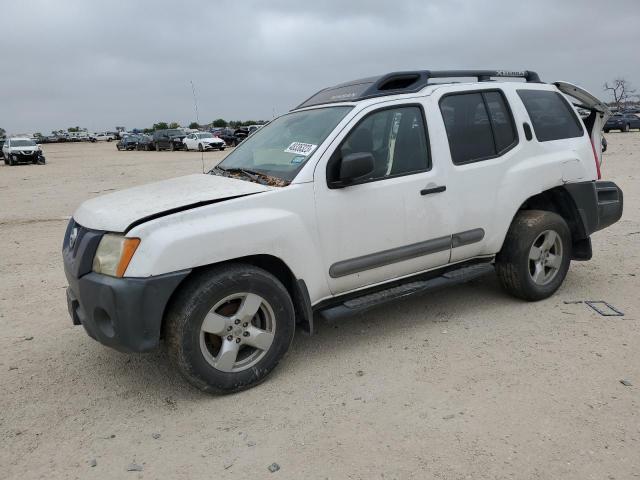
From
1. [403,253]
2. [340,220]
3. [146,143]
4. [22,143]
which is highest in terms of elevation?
[22,143]

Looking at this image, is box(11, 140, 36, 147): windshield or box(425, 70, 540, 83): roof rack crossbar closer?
box(425, 70, 540, 83): roof rack crossbar

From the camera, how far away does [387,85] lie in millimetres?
4117

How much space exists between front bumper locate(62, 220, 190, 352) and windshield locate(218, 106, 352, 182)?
1113 millimetres

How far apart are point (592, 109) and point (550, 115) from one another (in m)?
0.87

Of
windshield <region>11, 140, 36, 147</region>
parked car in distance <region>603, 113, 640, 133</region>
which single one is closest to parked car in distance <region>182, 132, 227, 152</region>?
windshield <region>11, 140, 36, 147</region>

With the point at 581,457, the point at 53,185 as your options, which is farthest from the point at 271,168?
the point at 53,185

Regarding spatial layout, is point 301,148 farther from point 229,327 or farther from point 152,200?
point 229,327

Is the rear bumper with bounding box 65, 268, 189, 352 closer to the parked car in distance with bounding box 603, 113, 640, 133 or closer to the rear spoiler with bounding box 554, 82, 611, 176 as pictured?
the rear spoiler with bounding box 554, 82, 611, 176

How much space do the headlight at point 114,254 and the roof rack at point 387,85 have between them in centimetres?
196

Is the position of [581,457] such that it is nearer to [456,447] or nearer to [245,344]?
[456,447]

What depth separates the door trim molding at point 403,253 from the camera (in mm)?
3584

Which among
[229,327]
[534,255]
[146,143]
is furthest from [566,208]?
[146,143]

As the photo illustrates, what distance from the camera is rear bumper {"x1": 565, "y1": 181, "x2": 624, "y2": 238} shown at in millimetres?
4656

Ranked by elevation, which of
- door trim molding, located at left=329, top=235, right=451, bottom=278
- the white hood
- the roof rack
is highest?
the roof rack
